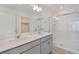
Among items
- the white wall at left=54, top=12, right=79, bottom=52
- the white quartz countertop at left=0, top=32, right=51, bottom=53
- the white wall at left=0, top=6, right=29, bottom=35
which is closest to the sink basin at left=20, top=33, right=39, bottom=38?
the white quartz countertop at left=0, top=32, right=51, bottom=53

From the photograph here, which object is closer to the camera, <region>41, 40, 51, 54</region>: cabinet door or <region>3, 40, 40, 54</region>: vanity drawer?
<region>3, 40, 40, 54</region>: vanity drawer

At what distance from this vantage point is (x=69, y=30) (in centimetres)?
127

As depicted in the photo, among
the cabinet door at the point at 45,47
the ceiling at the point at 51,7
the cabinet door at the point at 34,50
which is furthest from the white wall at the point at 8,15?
the cabinet door at the point at 45,47

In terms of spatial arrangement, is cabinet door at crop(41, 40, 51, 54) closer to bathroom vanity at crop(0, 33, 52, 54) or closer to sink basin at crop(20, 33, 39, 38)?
bathroom vanity at crop(0, 33, 52, 54)

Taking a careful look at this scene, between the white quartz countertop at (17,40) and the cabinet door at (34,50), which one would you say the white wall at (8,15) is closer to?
the white quartz countertop at (17,40)

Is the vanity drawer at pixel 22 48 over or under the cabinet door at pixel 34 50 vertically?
over

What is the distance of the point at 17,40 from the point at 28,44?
152 mm

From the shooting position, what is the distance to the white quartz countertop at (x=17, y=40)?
1.08 metres

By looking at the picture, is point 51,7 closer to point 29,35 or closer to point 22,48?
point 29,35

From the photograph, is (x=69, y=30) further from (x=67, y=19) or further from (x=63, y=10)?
(x=63, y=10)

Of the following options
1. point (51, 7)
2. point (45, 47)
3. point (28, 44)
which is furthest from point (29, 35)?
point (51, 7)

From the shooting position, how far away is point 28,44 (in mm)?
1220

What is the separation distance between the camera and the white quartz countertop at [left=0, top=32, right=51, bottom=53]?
1.08 meters
